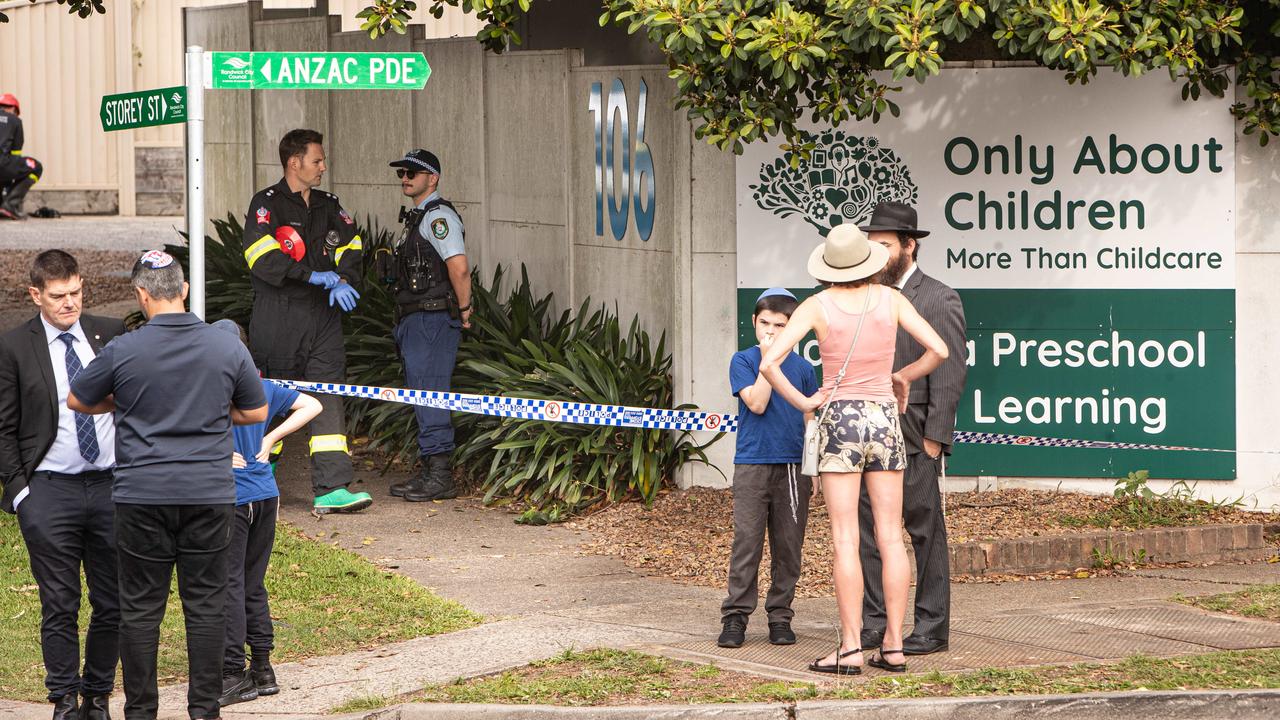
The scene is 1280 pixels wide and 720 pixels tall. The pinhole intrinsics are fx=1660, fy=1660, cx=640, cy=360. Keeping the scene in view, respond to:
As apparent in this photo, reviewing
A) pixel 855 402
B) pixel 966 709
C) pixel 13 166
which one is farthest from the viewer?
Answer: pixel 13 166

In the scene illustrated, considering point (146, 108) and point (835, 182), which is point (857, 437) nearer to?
point (146, 108)

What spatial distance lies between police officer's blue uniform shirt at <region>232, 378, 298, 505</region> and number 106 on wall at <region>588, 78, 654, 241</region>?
443cm

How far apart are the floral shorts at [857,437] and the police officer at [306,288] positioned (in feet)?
13.3

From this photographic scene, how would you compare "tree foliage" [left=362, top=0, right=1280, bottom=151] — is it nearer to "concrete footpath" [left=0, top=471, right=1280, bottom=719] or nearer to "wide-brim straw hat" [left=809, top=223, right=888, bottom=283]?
"wide-brim straw hat" [left=809, top=223, right=888, bottom=283]

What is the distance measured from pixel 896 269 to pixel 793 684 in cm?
177

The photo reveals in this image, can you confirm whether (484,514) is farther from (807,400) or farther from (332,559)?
(807,400)

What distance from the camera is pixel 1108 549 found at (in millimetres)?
8609

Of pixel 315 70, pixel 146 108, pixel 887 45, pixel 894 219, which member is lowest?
pixel 894 219

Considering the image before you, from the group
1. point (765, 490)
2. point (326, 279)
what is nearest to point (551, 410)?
point (326, 279)

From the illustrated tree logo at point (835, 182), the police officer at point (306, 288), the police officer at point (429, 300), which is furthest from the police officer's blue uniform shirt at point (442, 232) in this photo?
the illustrated tree logo at point (835, 182)

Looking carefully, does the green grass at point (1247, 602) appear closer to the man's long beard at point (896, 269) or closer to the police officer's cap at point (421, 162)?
the man's long beard at point (896, 269)

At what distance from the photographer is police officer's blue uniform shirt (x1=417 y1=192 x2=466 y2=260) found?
1000cm

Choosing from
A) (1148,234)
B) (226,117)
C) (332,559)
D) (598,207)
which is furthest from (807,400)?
(226,117)

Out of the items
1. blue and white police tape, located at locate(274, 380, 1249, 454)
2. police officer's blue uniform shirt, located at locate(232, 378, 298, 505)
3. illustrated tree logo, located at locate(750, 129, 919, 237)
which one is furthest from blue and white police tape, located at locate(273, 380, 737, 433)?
police officer's blue uniform shirt, located at locate(232, 378, 298, 505)
